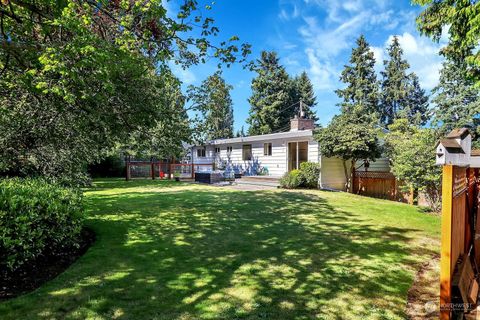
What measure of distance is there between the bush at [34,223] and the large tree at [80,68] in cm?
160

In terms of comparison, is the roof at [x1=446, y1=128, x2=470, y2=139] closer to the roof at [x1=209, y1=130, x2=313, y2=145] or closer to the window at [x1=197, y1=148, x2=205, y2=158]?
the roof at [x1=209, y1=130, x2=313, y2=145]

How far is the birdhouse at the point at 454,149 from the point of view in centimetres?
276

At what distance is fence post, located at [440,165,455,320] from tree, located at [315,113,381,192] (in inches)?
461

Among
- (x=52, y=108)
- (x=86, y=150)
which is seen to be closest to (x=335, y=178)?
(x=86, y=150)

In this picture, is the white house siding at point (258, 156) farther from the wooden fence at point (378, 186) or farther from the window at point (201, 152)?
the wooden fence at point (378, 186)

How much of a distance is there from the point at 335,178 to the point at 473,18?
995cm

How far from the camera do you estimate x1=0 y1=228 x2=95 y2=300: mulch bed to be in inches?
149

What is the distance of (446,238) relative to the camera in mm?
2727

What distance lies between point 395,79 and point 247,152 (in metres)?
30.2

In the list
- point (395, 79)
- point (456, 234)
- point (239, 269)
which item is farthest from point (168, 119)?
point (395, 79)

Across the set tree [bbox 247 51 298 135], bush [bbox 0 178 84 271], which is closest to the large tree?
bush [bbox 0 178 84 271]

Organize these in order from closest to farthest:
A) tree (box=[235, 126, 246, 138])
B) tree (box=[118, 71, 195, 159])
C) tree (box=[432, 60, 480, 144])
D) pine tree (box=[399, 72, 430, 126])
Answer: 1. tree (box=[118, 71, 195, 159])
2. tree (box=[432, 60, 480, 144])
3. pine tree (box=[399, 72, 430, 126])
4. tree (box=[235, 126, 246, 138])

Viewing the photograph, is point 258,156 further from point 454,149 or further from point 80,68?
point 454,149

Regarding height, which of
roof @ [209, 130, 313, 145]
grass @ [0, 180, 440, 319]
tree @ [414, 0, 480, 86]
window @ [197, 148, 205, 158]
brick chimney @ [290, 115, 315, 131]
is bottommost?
grass @ [0, 180, 440, 319]
